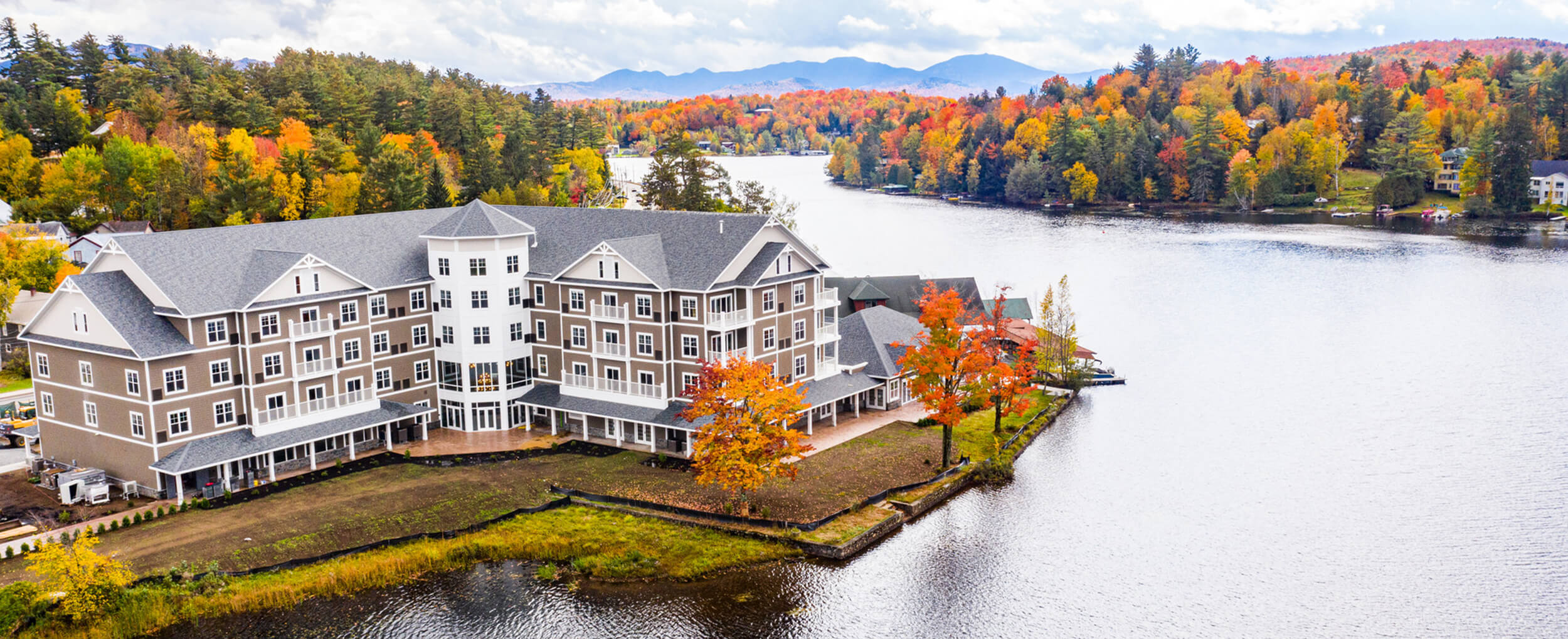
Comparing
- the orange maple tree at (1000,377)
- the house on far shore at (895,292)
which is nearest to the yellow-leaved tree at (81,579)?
the orange maple tree at (1000,377)

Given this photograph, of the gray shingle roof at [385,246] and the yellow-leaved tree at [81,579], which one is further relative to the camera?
the gray shingle roof at [385,246]

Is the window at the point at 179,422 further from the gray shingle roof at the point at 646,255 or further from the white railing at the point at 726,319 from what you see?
the white railing at the point at 726,319

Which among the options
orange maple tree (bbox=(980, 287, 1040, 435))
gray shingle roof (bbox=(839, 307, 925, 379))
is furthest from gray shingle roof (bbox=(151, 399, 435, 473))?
orange maple tree (bbox=(980, 287, 1040, 435))

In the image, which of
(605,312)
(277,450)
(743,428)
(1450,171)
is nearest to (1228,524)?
(743,428)

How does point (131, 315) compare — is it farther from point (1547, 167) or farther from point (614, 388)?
point (1547, 167)

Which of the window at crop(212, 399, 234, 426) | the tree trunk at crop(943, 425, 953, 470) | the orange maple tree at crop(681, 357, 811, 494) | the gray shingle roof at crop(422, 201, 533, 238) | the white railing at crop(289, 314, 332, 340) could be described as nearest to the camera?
the orange maple tree at crop(681, 357, 811, 494)

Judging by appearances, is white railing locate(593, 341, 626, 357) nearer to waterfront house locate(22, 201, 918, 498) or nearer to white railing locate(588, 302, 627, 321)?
waterfront house locate(22, 201, 918, 498)
